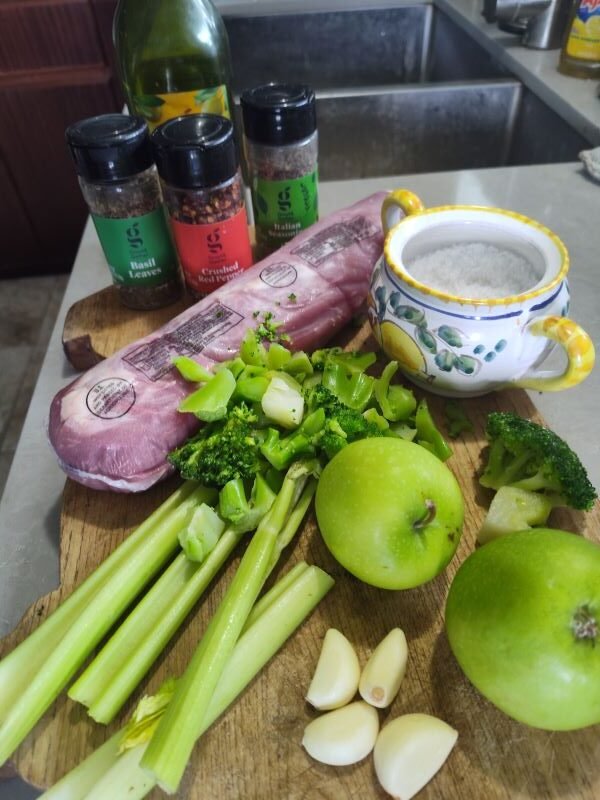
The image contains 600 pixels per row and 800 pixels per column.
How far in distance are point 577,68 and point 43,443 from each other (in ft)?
5.16

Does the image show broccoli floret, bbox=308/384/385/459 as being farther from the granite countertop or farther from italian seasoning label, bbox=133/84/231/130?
italian seasoning label, bbox=133/84/231/130

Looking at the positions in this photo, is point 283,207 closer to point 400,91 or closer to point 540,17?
point 400,91

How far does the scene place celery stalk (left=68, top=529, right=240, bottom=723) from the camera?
0.58 m

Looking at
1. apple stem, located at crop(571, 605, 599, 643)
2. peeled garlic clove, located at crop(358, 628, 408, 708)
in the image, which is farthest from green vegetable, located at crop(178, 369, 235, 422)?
apple stem, located at crop(571, 605, 599, 643)

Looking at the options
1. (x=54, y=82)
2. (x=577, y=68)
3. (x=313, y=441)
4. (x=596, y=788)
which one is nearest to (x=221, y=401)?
(x=313, y=441)

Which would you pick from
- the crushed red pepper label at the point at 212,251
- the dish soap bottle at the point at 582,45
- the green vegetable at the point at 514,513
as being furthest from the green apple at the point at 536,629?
the dish soap bottle at the point at 582,45

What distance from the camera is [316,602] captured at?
0.65 metres

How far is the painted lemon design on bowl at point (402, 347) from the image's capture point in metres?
0.78

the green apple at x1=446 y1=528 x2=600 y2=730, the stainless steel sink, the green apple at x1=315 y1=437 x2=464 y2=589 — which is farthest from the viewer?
the stainless steel sink

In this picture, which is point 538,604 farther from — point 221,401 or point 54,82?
point 54,82

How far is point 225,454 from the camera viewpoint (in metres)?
0.70

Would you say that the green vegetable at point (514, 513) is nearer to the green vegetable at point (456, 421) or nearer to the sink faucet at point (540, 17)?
the green vegetable at point (456, 421)

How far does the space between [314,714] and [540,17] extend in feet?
6.17

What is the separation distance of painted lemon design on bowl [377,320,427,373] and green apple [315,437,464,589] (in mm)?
172
